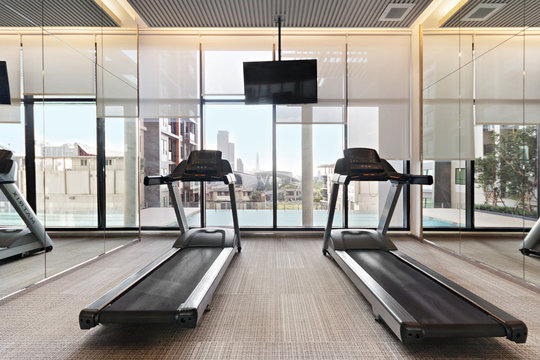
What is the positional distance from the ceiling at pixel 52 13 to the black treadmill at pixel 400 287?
12.0 feet

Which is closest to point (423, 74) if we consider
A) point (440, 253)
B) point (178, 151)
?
point (440, 253)

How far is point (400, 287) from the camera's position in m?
2.25

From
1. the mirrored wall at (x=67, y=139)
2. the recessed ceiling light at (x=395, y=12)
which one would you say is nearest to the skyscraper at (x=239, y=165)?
the mirrored wall at (x=67, y=139)

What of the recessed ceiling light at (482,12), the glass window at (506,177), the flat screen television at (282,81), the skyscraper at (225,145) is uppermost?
the recessed ceiling light at (482,12)

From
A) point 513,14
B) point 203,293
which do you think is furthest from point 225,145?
point 513,14

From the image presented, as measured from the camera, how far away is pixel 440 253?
3867 millimetres

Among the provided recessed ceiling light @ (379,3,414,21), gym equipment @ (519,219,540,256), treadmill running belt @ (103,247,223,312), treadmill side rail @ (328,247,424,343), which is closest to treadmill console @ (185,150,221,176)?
treadmill running belt @ (103,247,223,312)

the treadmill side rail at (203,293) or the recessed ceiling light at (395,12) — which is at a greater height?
the recessed ceiling light at (395,12)

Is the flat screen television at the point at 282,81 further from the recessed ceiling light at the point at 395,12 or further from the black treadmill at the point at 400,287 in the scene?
the black treadmill at the point at 400,287

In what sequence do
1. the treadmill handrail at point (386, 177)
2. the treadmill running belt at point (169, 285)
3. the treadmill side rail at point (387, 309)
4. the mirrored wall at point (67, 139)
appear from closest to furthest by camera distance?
the treadmill side rail at point (387, 309) < the treadmill running belt at point (169, 285) < the mirrored wall at point (67, 139) < the treadmill handrail at point (386, 177)

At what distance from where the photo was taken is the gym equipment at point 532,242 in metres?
2.56

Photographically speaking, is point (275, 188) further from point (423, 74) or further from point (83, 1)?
point (83, 1)

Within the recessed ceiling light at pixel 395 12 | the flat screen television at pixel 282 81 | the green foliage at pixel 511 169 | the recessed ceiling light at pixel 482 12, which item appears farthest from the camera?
the flat screen television at pixel 282 81

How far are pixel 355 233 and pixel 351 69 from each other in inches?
109
